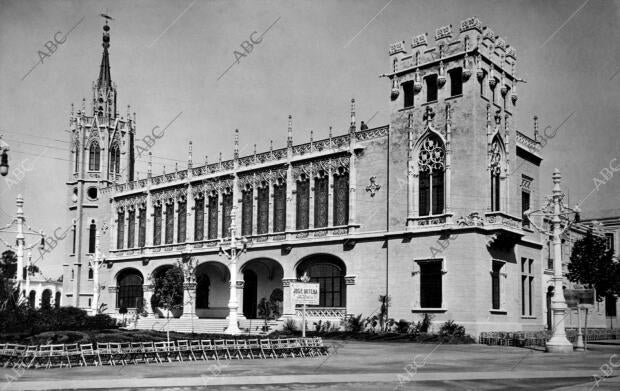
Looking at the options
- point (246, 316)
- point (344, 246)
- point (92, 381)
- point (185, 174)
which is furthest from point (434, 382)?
point (185, 174)

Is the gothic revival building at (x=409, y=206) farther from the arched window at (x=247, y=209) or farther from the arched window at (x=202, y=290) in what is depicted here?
the arched window at (x=202, y=290)

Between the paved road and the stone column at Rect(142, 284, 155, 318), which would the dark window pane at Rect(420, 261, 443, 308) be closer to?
the paved road

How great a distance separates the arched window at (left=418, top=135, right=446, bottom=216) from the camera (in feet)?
137

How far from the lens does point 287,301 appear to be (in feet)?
159

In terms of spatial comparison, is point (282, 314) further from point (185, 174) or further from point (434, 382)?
point (434, 382)

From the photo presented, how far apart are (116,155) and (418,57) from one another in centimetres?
4017

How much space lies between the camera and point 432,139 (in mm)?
42406

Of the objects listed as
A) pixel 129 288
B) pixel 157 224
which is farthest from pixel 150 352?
pixel 129 288

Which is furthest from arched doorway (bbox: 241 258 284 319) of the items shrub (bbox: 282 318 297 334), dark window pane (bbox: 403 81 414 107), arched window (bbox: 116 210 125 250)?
arched window (bbox: 116 210 125 250)

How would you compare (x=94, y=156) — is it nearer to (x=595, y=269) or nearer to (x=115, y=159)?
(x=115, y=159)

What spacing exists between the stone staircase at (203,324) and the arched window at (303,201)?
702cm

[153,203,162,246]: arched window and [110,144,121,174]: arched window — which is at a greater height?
[110,144,121,174]: arched window

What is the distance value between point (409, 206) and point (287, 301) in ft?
37.7

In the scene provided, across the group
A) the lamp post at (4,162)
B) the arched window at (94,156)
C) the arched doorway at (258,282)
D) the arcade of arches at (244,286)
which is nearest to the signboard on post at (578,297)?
the arcade of arches at (244,286)
